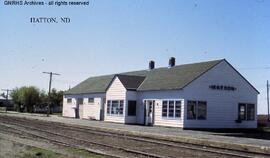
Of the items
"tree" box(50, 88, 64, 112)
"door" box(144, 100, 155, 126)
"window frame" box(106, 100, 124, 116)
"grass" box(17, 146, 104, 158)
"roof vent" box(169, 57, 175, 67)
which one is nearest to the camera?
"grass" box(17, 146, 104, 158)

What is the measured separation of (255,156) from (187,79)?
18.2 meters

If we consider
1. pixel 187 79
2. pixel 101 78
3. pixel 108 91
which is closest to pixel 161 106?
pixel 187 79

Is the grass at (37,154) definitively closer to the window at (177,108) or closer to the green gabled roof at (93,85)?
the window at (177,108)

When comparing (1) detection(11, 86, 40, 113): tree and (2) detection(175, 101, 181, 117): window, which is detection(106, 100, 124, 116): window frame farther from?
(1) detection(11, 86, 40, 113): tree

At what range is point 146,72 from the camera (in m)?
45.9

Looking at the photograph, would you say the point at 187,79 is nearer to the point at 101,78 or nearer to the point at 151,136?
the point at 151,136

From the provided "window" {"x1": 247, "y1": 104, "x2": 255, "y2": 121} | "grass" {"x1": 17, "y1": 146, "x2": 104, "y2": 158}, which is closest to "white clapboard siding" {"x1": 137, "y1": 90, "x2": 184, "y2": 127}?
"window" {"x1": 247, "y1": 104, "x2": 255, "y2": 121}

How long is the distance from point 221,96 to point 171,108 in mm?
4118

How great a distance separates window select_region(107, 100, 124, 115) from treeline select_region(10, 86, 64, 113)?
149ft

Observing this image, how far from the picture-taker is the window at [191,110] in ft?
110

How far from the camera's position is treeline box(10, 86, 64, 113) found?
286 ft

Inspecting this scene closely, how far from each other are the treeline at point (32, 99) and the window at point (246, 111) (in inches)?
2145

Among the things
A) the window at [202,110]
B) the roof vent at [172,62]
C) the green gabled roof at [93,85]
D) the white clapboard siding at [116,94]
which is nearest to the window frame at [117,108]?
the white clapboard siding at [116,94]

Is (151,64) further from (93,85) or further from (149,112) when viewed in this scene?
(149,112)
